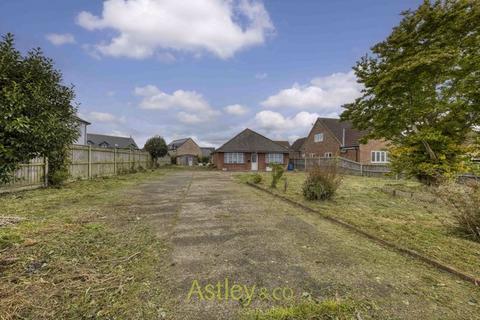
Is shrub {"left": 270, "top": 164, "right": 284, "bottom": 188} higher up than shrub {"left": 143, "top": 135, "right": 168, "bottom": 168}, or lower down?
lower down

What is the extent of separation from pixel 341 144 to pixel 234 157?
41.2 feet

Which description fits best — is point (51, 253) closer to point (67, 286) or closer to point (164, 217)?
point (67, 286)

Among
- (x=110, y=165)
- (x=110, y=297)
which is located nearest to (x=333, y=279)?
(x=110, y=297)

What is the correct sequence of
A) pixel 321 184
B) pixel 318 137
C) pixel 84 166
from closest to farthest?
pixel 321 184 < pixel 84 166 < pixel 318 137

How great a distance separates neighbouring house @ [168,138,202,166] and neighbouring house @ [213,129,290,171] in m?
27.1

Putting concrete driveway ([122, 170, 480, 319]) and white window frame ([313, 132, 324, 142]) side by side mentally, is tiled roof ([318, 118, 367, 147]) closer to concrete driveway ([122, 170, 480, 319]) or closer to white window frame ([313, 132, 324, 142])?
white window frame ([313, 132, 324, 142])

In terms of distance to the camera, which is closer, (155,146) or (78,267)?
(78,267)

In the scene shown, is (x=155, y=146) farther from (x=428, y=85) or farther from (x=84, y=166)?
(x=428, y=85)

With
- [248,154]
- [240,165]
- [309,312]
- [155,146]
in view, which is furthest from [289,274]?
[155,146]

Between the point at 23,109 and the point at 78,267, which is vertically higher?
the point at 23,109

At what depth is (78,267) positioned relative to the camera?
310 cm

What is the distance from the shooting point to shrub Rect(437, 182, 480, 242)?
4598 mm

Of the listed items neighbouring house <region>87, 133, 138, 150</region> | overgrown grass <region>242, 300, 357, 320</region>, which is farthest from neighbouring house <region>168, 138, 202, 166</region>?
overgrown grass <region>242, 300, 357, 320</region>

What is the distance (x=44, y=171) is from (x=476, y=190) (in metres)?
13.7
